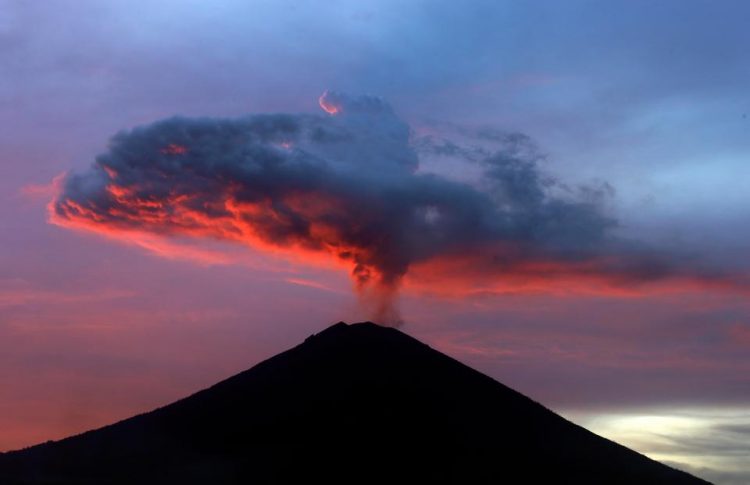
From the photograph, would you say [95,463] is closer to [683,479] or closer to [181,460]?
[181,460]

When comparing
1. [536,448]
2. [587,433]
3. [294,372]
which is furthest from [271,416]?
[587,433]

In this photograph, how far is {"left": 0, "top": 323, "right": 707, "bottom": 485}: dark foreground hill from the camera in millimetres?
72125

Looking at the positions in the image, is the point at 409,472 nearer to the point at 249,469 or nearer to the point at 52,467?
the point at 249,469

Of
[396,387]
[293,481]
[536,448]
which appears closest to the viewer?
[293,481]

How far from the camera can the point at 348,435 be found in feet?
254

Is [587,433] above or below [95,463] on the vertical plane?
above

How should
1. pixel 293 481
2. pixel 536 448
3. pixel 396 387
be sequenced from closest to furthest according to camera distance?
pixel 293 481 < pixel 536 448 < pixel 396 387

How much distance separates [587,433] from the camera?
3403 inches

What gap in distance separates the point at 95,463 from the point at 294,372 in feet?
66.1

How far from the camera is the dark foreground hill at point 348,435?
7212 centimetres

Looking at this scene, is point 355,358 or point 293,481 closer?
point 293,481

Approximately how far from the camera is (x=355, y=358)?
88.6 metres

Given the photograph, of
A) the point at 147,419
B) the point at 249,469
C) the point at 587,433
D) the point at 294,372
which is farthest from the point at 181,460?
the point at 587,433

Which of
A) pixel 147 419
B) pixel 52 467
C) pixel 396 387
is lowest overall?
pixel 52 467
